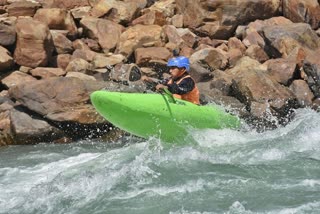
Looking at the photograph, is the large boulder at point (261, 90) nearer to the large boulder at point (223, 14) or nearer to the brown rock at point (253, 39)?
the brown rock at point (253, 39)

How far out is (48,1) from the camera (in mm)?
16734

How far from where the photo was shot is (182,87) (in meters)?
9.05

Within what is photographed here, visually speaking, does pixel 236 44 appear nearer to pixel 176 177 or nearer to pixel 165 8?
pixel 165 8

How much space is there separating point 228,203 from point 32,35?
28.7 ft

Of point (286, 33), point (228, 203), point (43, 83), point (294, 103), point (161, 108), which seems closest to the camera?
point (228, 203)

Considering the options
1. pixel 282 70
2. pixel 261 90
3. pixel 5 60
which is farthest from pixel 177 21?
pixel 5 60

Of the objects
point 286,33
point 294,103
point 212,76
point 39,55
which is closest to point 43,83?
point 39,55

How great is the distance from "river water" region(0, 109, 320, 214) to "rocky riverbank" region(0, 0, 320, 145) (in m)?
1.20

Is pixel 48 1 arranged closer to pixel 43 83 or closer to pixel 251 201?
pixel 43 83

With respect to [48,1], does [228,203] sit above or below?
above

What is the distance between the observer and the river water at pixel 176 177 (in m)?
5.77

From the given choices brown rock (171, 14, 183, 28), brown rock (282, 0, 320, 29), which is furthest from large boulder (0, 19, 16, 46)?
brown rock (282, 0, 320, 29)

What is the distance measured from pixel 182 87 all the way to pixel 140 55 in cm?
495

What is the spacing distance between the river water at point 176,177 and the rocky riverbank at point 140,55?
1205 mm
